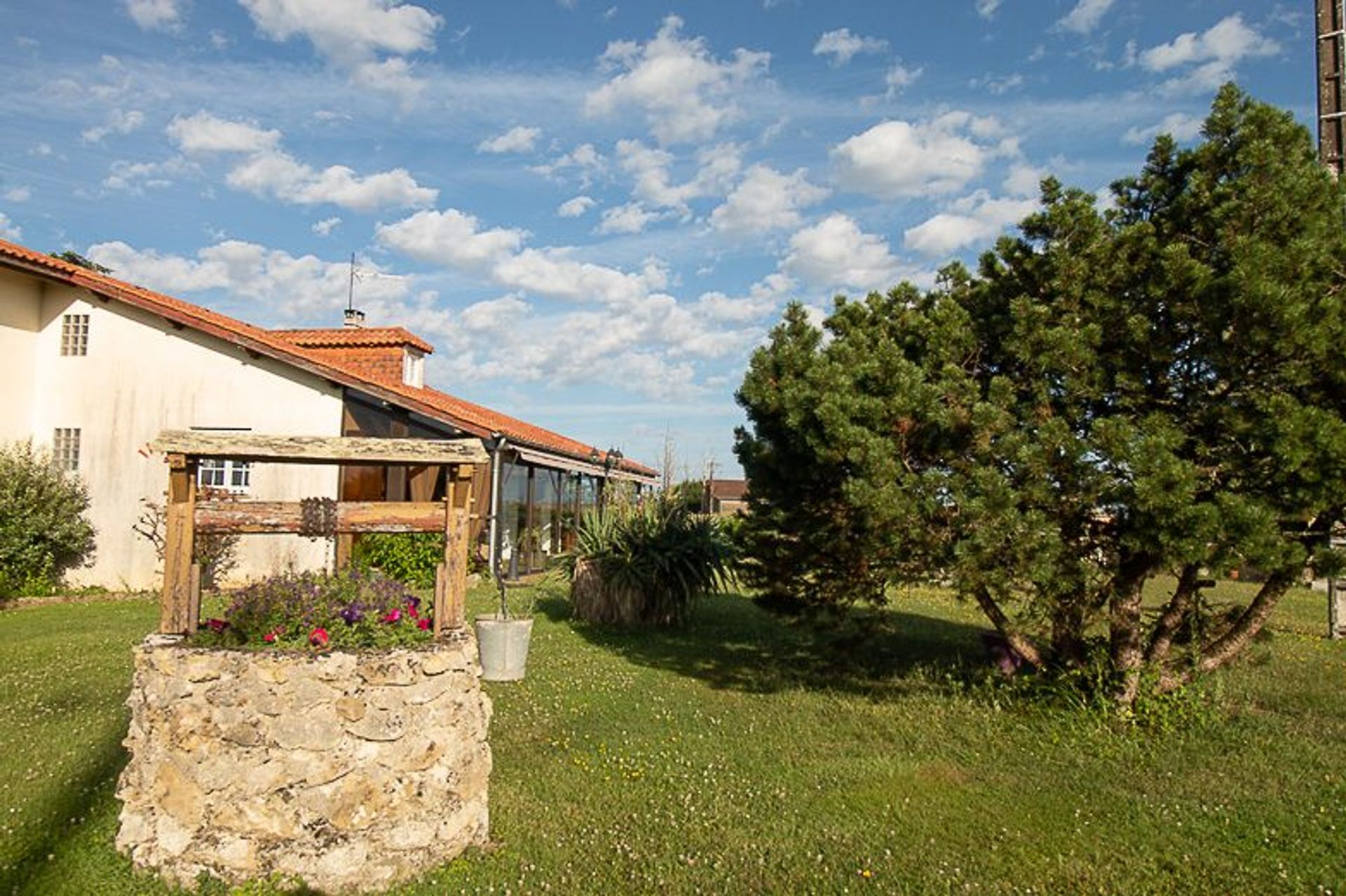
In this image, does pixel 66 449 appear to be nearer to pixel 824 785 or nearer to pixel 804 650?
pixel 804 650

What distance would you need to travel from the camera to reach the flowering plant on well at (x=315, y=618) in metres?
4.42

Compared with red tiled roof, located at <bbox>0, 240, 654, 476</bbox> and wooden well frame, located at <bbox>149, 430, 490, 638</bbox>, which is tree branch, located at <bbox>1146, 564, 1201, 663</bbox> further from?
red tiled roof, located at <bbox>0, 240, 654, 476</bbox>

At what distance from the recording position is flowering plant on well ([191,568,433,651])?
442cm

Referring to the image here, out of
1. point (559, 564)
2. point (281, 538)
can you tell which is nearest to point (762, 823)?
point (559, 564)

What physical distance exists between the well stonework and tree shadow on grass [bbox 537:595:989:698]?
183 inches

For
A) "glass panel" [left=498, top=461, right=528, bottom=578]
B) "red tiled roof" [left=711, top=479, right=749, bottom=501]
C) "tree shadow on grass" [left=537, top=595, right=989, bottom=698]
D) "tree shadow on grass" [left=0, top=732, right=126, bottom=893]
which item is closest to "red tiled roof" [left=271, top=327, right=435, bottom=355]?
"glass panel" [left=498, top=461, right=528, bottom=578]

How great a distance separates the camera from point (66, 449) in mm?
15109

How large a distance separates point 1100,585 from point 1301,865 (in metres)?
2.50

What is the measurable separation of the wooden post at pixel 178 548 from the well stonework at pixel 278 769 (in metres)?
0.21

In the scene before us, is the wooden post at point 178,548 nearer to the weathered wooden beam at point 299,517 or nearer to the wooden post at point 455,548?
the weathered wooden beam at point 299,517

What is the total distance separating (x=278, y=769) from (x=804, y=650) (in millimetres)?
7350

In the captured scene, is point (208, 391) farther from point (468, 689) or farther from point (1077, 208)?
point (1077, 208)

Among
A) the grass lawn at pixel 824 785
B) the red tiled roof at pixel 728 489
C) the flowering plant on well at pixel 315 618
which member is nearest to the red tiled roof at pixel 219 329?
the grass lawn at pixel 824 785

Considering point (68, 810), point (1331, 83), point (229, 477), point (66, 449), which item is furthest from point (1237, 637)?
point (66, 449)
